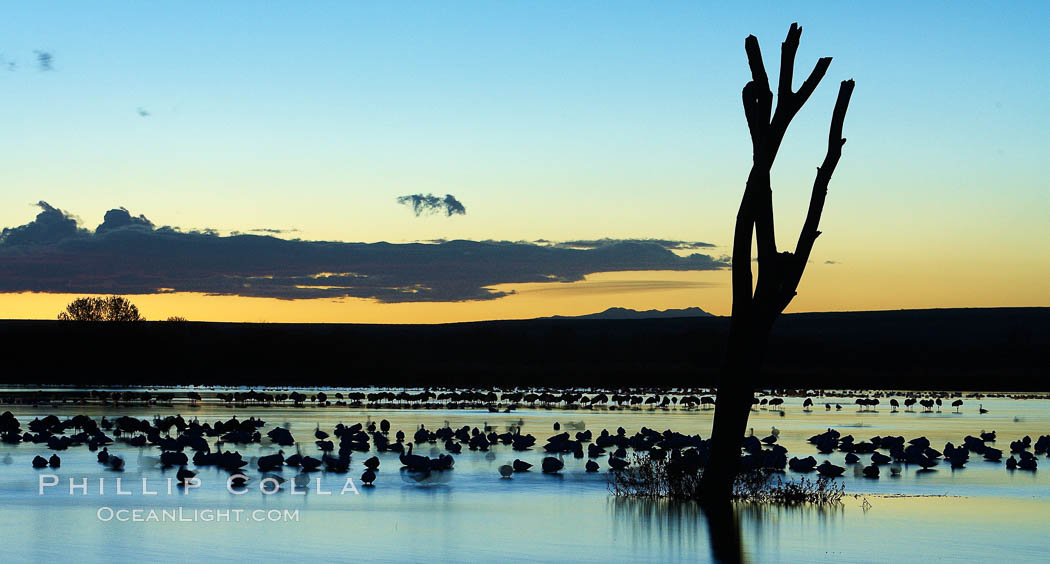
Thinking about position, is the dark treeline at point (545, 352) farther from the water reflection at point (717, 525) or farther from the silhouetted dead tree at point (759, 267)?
the water reflection at point (717, 525)

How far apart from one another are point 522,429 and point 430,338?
110607mm

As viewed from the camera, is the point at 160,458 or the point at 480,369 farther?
the point at 480,369

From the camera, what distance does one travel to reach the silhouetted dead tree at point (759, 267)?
1717 centimetres

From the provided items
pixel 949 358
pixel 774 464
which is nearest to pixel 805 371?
pixel 949 358

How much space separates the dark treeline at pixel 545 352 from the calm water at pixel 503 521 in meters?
54.3

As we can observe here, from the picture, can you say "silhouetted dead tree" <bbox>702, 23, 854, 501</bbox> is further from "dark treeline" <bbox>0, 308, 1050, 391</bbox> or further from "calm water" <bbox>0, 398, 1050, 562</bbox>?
"dark treeline" <bbox>0, 308, 1050, 391</bbox>

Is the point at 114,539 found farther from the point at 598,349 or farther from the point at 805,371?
the point at 598,349

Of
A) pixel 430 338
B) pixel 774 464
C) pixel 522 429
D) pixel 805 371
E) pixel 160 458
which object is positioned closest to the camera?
pixel 774 464

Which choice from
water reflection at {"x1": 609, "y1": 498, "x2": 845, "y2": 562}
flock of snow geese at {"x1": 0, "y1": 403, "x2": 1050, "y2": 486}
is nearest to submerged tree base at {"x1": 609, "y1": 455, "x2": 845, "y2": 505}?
flock of snow geese at {"x1": 0, "y1": 403, "x2": 1050, "y2": 486}

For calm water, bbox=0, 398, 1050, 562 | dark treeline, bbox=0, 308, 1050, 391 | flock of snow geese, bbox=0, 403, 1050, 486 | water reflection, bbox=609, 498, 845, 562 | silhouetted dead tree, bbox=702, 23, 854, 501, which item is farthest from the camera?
dark treeline, bbox=0, 308, 1050, 391

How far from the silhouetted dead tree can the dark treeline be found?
56.9m

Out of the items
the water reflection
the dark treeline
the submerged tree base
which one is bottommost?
the water reflection

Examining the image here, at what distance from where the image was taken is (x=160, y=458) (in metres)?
22.1

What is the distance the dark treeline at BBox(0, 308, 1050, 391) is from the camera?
281 feet
